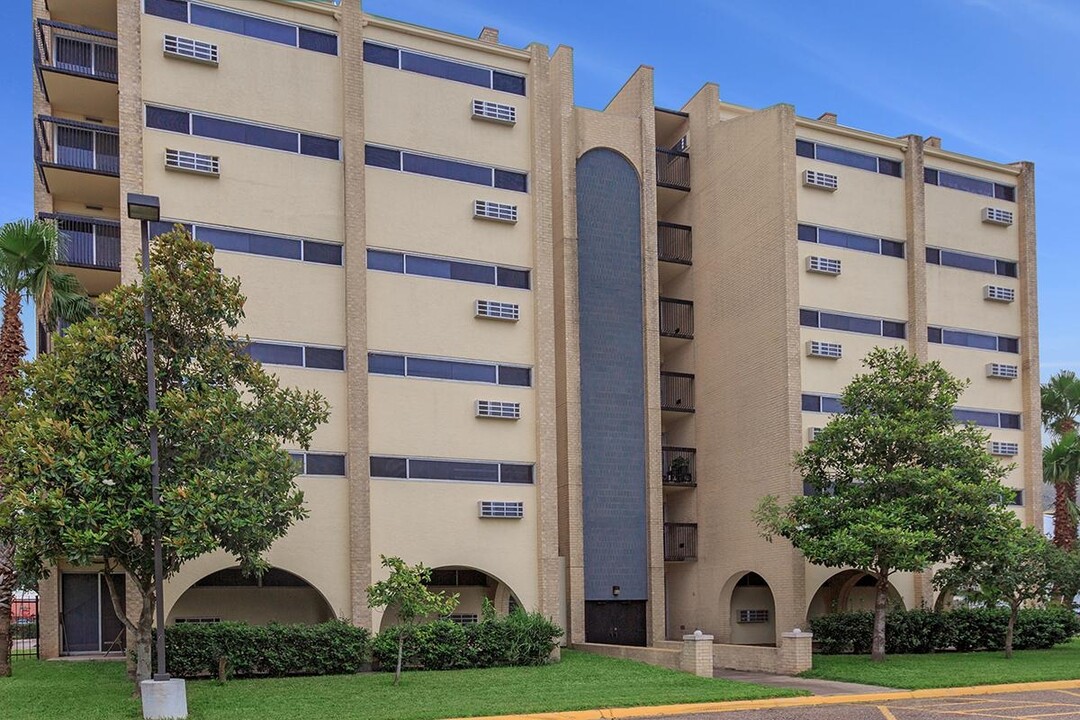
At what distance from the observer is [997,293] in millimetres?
37344

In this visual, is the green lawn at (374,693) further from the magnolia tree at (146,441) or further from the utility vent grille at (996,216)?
the utility vent grille at (996,216)

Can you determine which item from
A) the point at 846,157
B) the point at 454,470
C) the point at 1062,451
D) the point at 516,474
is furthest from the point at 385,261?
the point at 1062,451

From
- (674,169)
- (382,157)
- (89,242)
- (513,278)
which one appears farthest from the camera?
(674,169)

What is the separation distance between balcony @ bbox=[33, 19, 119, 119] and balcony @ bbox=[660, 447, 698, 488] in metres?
20.3

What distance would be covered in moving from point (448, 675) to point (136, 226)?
526 inches

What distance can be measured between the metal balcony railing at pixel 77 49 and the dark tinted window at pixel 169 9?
2543mm

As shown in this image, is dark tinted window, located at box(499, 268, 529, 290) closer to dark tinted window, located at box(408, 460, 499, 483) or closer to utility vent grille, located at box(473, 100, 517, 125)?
utility vent grille, located at box(473, 100, 517, 125)

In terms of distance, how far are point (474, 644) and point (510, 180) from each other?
13308mm

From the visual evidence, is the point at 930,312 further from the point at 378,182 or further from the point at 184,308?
the point at 184,308

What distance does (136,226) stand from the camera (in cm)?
2570

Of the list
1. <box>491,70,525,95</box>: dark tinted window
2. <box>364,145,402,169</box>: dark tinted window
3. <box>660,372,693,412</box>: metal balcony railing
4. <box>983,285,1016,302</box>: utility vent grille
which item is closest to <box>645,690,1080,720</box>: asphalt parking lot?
<box>660,372,693,412</box>: metal balcony railing

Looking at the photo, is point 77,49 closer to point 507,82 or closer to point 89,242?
point 89,242

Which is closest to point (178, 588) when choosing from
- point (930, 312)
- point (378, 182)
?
point (378, 182)

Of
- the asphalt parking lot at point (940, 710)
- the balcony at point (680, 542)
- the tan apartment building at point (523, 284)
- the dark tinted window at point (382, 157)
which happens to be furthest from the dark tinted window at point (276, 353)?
the balcony at point (680, 542)
